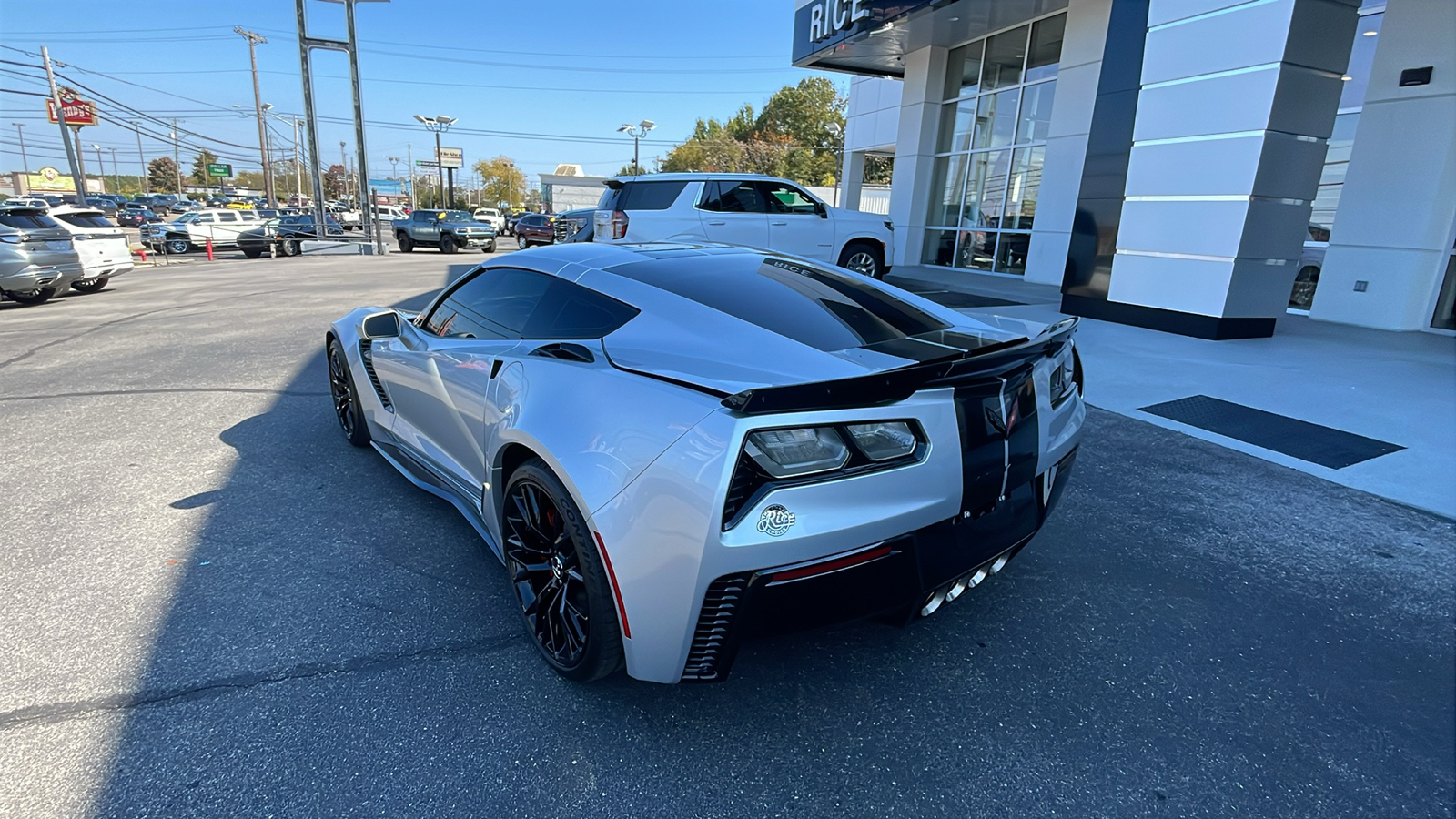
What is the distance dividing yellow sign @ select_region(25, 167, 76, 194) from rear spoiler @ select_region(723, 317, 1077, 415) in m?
112

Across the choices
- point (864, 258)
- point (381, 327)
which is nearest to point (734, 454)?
point (381, 327)

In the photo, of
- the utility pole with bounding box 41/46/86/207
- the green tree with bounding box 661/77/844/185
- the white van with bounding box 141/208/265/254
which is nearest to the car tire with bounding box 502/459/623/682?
the white van with bounding box 141/208/265/254

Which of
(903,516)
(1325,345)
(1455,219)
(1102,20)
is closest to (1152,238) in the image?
(1325,345)

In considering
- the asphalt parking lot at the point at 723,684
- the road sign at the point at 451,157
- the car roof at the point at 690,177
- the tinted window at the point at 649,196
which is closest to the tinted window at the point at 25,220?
the tinted window at the point at 649,196

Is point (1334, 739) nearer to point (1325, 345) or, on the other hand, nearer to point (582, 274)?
point (582, 274)

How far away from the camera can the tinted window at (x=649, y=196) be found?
10766mm

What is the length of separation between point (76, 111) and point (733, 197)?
49.5 metres

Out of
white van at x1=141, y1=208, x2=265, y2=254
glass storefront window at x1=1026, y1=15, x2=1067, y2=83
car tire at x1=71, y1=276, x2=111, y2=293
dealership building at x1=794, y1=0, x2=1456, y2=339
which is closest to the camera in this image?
dealership building at x1=794, y1=0, x2=1456, y2=339

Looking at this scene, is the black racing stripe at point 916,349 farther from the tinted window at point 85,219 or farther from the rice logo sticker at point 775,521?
the tinted window at point 85,219

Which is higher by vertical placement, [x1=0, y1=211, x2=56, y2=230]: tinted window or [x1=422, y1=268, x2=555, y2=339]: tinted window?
[x1=422, y1=268, x2=555, y2=339]: tinted window

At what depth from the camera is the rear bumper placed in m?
1.87

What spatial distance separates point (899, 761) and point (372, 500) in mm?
2987

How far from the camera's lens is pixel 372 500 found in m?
3.80

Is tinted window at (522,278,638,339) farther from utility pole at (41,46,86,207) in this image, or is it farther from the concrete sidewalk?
utility pole at (41,46,86,207)
